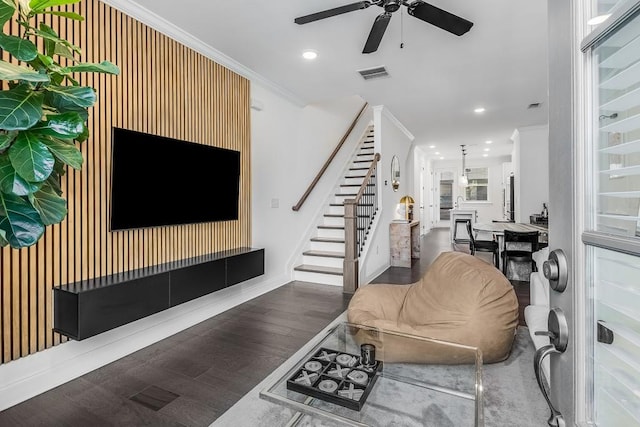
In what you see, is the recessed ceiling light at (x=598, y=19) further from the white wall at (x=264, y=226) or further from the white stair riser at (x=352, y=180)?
the white stair riser at (x=352, y=180)

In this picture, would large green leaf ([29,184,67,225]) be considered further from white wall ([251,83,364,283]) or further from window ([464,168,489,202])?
window ([464,168,489,202])

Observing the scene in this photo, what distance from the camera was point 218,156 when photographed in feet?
11.5

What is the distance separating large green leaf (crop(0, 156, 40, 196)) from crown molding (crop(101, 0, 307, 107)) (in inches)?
80.8

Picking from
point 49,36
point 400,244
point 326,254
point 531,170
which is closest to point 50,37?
point 49,36

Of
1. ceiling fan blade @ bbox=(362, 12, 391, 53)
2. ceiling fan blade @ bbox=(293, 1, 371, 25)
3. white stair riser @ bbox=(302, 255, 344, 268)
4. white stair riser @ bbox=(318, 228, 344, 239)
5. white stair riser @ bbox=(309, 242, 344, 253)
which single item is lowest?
white stair riser @ bbox=(302, 255, 344, 268)

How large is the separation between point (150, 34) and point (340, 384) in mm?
3218

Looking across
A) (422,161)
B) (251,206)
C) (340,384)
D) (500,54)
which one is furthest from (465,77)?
(422,161)


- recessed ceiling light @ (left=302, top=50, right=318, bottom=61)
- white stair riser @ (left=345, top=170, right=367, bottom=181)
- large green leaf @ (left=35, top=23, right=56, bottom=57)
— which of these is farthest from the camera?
white stair riser @ (left=345, top=170, right=367, bottom=181)

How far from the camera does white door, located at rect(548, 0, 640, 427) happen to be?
1.52 ft

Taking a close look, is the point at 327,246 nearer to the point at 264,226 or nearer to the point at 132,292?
the point at 264,226

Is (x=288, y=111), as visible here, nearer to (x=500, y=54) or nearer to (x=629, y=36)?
(x=500, y=54)

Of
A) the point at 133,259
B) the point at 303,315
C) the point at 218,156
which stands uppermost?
the point at 218,156

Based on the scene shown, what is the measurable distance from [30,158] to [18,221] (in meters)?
0.26

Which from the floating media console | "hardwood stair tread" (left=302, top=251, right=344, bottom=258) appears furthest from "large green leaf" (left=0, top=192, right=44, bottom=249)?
"hardwood stair tread" (left=302, top=251, right=344, bottom=258)
